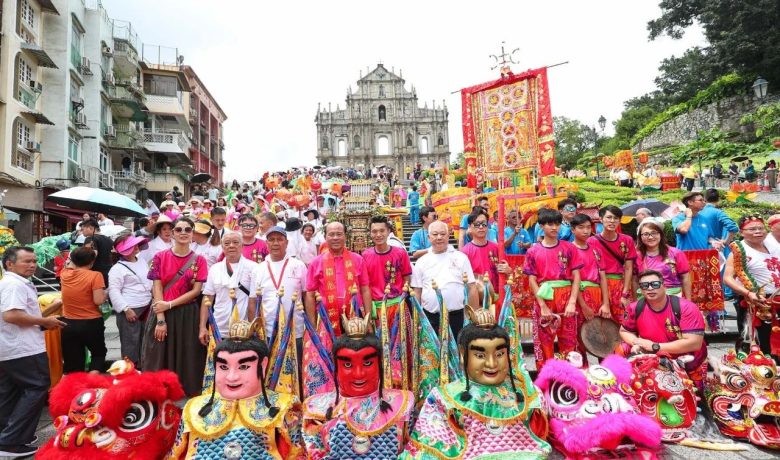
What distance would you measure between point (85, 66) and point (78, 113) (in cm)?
246

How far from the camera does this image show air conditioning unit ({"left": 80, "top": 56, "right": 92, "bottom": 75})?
21.5 m

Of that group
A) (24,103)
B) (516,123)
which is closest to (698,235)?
(516,123)

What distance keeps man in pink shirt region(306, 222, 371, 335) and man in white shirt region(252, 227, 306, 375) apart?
0.47 ft

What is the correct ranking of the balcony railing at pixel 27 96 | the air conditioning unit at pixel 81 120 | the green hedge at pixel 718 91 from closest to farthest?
the balcony railing at pixel 27 96, the air conditioning unit at pixel 81 120, the green hedge at pixel 718 91

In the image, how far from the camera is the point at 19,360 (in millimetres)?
3689

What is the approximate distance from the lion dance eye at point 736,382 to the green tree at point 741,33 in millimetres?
30203

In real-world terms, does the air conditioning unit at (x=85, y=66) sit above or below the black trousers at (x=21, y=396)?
above

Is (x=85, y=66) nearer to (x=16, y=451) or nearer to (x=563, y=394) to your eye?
(x=16, y=451)

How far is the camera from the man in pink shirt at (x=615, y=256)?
4770mm

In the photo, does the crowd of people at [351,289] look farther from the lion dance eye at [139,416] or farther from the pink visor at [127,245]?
the lion dance eye at [139,416]

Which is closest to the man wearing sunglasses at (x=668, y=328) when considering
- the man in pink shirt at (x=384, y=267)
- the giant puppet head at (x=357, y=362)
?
the man in pink shirt at (x=384, y=267)

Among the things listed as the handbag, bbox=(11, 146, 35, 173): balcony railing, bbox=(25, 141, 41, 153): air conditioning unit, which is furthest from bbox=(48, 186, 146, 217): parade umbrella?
bbox=(25, 141, 41, 153): air conditioning unit

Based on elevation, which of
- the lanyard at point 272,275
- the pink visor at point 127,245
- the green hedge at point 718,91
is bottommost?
the lanyard at point 272,275

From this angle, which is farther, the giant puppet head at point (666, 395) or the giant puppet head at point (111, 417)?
the giant puppet head at point (666, 395)
